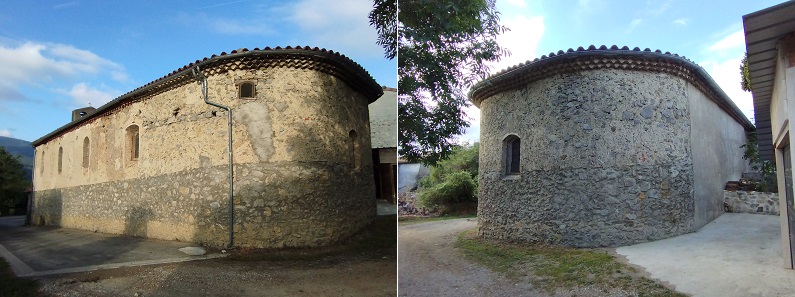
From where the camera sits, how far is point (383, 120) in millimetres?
7176

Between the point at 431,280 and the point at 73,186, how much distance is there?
21.0 ft

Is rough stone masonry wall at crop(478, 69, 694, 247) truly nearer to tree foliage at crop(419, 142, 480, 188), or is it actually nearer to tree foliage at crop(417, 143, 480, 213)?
Answer: tree foliage at crop(417, 143, 480, 213)

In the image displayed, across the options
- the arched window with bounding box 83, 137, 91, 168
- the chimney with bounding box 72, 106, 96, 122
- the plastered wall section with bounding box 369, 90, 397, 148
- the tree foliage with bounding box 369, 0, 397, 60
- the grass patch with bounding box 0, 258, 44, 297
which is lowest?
the grass patch with bounding box 0, 258, 44, 297

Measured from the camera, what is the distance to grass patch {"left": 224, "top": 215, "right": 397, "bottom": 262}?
514cm

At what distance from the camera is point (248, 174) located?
217 inches

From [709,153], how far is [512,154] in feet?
10.5

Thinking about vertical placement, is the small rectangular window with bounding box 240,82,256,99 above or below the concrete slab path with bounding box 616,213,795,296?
above

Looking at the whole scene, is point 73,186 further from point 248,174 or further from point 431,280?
point 431,280

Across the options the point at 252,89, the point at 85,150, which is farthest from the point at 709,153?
the point at 85,150

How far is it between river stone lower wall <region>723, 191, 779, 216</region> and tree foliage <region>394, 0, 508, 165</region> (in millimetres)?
5854

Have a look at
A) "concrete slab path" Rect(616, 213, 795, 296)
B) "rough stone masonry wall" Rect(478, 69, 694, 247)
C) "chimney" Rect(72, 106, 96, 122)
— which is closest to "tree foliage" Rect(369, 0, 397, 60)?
"rough stone masonry wall" Rect(478, 69, 694, 247)

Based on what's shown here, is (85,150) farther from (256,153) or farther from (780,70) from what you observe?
(780,70)

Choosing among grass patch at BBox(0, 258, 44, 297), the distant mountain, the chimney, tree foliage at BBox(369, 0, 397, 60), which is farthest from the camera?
the chimney

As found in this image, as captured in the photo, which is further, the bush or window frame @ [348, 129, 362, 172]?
the bush
